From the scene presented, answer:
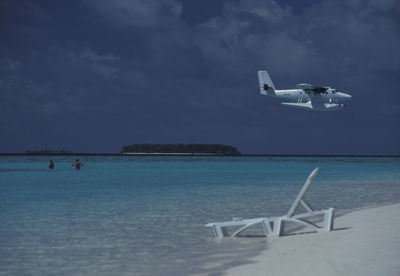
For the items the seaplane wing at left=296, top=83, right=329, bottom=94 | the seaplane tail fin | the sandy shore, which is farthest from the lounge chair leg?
the seaplane tail fin

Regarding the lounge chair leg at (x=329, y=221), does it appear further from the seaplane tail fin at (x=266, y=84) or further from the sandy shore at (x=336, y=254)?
the seaplane tail fin at (x=266, y=84)

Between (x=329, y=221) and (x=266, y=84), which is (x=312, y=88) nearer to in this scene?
(x=266, y=84)

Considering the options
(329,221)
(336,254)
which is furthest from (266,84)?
(336,254)

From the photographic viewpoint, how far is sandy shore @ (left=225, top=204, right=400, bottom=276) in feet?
26.3

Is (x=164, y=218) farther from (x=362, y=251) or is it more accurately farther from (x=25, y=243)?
(x=362, y=251)

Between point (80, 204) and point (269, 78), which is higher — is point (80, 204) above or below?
below

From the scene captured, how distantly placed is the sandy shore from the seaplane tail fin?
71087 millimetres

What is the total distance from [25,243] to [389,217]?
8982 millimetres

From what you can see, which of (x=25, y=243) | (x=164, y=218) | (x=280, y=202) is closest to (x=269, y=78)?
(x=280, y=202)

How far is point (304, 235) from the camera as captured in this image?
39.5 feet

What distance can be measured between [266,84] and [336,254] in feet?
247

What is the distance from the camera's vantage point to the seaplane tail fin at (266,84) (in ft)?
272

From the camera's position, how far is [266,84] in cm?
8325

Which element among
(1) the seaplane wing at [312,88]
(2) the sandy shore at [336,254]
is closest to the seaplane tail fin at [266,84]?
(1) the seaplane wing at [312,88]
